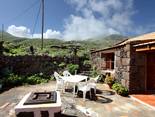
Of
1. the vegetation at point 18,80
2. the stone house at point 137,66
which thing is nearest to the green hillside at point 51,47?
the vegetation at point 18,80

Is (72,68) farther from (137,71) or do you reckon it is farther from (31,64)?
(137,71)

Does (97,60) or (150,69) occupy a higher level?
(97,60)

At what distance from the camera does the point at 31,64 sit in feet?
49.2

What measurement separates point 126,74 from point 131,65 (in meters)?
0.54

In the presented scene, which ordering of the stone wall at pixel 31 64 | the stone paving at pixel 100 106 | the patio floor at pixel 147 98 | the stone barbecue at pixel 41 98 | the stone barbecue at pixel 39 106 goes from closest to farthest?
1. the stone barbecue at pixel 39 106
2. the stone barbecue at pixel 41 98
3. the stone paving at pixel 100 106
4. the patio floor at pixel 147 98
5. the stone wall at pixel 31 64

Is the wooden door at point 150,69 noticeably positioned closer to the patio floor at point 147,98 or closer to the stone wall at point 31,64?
the patio floor at point 147,98

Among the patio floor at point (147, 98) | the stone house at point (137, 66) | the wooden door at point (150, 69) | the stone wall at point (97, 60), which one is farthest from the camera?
the stone wall at point (97, 60)

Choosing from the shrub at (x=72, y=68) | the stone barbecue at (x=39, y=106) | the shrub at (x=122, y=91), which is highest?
the shrub at (x=72, y=68)

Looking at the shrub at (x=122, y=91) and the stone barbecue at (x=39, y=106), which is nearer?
the stone barbecue at (x=39, y=106)

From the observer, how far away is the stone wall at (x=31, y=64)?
14320mm

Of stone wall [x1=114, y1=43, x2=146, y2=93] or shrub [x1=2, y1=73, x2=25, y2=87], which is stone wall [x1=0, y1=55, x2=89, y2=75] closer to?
shrub [x1=2, y1=73, x2=25, y2=87]

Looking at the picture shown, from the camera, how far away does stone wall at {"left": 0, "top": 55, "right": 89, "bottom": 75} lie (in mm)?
14320

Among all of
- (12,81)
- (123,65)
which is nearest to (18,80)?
(12,81)

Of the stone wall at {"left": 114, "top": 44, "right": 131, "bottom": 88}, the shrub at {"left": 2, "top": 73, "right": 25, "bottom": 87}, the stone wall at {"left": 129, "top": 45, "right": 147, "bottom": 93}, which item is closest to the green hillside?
the shrub at {"left": 2, "top": 73, "right": 25, "bottom": 87}
